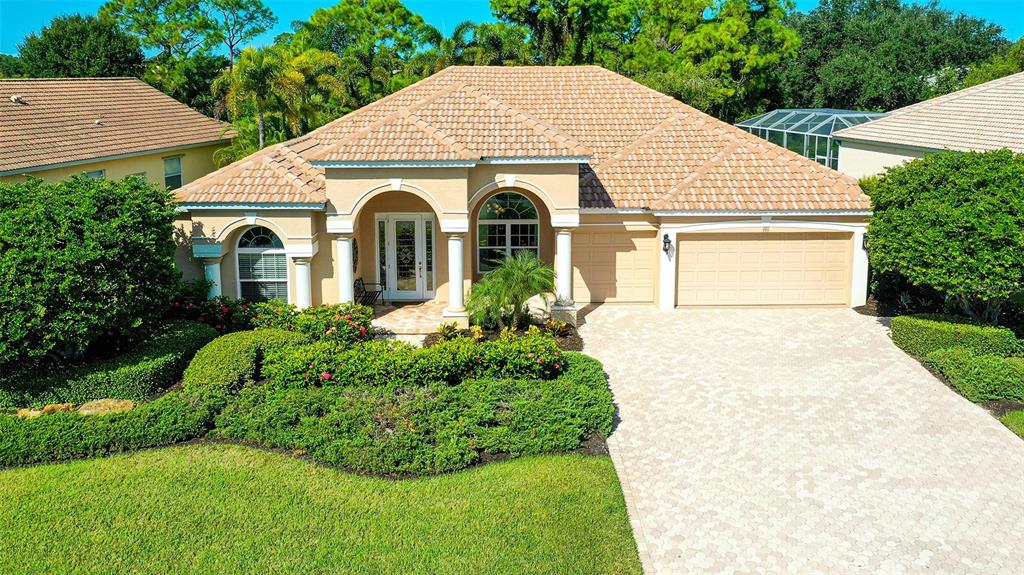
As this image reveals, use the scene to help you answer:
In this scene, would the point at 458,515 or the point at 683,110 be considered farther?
the point at 683,110

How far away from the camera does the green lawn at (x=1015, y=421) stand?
14.6m

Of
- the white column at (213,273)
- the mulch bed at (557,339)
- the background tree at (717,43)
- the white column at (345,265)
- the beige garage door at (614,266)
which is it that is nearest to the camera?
the mulch bed at (557,339)

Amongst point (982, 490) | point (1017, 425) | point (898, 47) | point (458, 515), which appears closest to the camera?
point (458, 515)

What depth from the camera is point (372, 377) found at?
50.3 feet

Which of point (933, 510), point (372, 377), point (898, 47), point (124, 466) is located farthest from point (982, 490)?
point (898, 47)

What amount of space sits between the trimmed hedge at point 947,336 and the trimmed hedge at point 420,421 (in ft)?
25.3

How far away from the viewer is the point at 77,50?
47625mm

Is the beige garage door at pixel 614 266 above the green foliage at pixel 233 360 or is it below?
above

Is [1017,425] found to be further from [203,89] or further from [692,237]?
[203,89]

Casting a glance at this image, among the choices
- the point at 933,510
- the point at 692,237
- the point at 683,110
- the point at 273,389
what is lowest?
the point at 933,510

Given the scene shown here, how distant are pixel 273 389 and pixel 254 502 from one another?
11.4 ft

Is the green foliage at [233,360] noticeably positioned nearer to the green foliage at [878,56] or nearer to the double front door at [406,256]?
the double front door at [406,256]

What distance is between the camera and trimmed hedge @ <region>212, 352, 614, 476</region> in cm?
1316

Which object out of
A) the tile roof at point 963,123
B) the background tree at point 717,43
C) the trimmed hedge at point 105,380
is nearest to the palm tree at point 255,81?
the trimmed hedge at point 105,380
